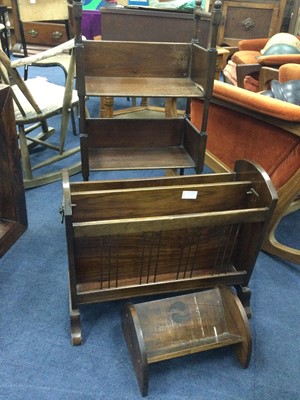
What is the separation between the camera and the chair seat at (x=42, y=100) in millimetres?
1757

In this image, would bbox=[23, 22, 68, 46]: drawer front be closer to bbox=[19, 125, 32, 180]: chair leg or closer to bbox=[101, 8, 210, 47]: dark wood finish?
Answer: bbox=[101, 8, 210, 47]: dark wood finish

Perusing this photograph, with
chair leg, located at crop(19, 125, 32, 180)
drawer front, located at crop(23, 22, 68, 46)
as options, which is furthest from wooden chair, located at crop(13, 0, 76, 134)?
chair leg, located at crop(19, 125, 32, 180)

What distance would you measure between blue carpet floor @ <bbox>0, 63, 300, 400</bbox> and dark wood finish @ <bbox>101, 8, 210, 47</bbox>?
150 centimetres

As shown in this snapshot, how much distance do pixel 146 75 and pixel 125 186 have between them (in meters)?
0.61

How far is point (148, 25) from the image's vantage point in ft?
7.14

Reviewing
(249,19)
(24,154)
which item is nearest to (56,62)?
(24,154)

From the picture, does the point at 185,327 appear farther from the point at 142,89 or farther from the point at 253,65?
the point at 253,65

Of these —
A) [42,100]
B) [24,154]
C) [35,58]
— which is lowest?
[24,154]

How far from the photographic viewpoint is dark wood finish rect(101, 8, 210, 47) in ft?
7.02

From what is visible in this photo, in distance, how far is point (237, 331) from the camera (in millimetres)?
1098

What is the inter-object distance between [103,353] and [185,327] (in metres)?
0.28

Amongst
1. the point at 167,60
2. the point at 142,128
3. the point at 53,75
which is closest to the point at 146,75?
the point at 167,60

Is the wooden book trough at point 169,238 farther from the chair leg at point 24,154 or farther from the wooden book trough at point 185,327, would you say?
the chair leg at point 24,154

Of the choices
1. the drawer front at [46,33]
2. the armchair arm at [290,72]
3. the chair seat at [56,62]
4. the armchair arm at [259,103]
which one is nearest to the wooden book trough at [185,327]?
the armchair arm at [259,103]
